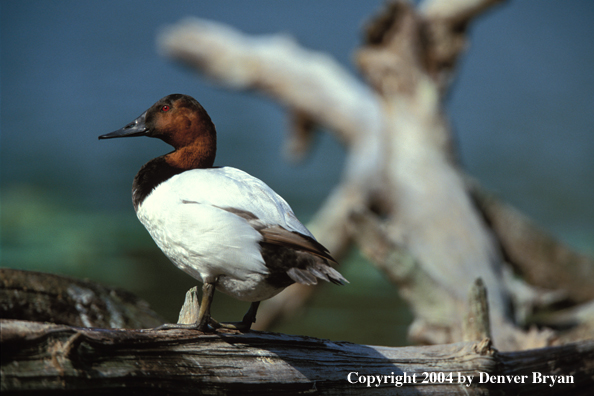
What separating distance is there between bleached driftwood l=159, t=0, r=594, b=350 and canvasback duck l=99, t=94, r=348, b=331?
1.44m

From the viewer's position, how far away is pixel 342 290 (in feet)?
22.0

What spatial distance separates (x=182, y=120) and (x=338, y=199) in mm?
2674

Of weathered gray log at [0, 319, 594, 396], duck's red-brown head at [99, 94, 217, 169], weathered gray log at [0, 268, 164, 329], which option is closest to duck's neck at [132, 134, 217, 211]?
duck's red-brown head at [99, 94, 217, 169]

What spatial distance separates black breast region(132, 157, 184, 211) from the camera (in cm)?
Answer: 142

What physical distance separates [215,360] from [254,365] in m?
0.12

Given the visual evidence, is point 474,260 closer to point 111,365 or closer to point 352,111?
point 352,111

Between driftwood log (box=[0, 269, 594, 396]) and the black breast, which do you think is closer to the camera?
driftwood log (box=[0, 269, 594, 396])

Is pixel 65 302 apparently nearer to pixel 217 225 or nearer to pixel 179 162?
pixel 179 162

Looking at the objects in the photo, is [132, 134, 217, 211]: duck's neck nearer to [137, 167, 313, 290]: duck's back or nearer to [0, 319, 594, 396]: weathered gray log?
[137, 167, 313, 290]: duck's back

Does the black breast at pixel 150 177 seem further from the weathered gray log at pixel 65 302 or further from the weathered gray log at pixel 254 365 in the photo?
the weathered gray log at pixel 65 302

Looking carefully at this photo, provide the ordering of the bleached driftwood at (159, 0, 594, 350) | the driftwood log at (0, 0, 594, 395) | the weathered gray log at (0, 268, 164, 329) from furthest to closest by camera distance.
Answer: the bleached driftwood at (159, 0, 594, 350) < the weathered gray log at (0, 268, 164, 329) < the driftwood log at (0, 0, 594, 395)

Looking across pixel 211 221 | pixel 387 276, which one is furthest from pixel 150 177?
pixel 387 276

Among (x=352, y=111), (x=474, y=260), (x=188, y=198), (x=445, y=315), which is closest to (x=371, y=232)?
(x=445, y=315)

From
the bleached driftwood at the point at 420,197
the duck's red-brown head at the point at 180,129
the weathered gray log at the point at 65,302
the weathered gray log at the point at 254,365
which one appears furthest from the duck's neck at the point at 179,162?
the bleached driftwood at the point at 420,197
